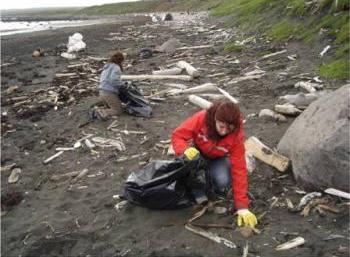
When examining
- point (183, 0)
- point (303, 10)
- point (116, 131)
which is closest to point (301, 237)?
point (116, 131)

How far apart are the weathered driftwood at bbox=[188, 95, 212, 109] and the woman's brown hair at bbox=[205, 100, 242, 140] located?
18.9 feet

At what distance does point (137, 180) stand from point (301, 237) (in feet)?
8.10

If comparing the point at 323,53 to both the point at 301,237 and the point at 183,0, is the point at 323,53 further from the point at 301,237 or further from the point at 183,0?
the point at 183,0

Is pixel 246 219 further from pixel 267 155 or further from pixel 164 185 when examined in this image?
pixel 267 155

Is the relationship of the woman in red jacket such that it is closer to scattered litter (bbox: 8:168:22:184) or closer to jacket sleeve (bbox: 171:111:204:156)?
jacket sleeve (bbox: 171:111:204:156)

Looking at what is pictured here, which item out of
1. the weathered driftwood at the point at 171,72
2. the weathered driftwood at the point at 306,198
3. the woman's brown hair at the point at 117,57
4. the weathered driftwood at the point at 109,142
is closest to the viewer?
the weathered driftwood at the point at 306,198

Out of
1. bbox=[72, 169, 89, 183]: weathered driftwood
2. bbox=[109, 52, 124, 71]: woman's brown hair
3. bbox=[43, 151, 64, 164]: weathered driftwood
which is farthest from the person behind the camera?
bbox=[109, 52, 124, 71]: woman's brown hair

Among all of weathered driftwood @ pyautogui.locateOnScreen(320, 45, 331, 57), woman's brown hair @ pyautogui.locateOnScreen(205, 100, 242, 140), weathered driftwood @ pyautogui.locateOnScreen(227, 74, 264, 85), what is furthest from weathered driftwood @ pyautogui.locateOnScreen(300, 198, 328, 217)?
weathered driftwood @ pyautogui.locateOnScreen(320, 45, 331, 57)

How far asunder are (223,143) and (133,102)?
5815 millimetres

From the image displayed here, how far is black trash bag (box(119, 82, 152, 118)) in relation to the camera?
1179 centimetres

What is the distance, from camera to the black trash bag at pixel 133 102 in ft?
38.7

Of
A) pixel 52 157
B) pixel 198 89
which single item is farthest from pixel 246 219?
pixel 198 89

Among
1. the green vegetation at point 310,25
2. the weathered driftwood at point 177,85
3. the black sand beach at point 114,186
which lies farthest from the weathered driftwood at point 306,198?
the weathered driftwood at point 177,85

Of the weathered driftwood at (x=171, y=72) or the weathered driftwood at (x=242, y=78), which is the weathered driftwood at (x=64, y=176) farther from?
the weathered driftwood at (x=171, y=72)
